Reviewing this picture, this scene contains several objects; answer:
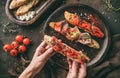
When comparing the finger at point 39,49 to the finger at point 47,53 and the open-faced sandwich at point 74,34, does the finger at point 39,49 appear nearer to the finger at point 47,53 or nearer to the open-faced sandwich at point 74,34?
the finger at point 47,53

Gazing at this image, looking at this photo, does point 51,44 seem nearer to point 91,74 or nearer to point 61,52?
point 61,52

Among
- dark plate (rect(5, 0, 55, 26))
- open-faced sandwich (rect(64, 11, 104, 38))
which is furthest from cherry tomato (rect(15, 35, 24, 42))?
open-faced sandwich (rect(64, 11, 104, 38))

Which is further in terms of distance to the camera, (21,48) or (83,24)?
(21,48)

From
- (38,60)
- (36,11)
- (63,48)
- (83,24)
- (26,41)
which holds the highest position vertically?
(36,11)

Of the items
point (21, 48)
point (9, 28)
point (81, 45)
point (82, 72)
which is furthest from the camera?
point (9, 28)

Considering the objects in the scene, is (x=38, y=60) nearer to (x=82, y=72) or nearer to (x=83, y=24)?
(x=82, y=72)

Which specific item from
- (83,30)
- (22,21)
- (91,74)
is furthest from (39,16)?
(91,74)

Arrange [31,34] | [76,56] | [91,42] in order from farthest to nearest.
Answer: [31,34], [91,42], [76,56]

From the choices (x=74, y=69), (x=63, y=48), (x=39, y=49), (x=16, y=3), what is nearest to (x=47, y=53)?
(x=39, y=49)
